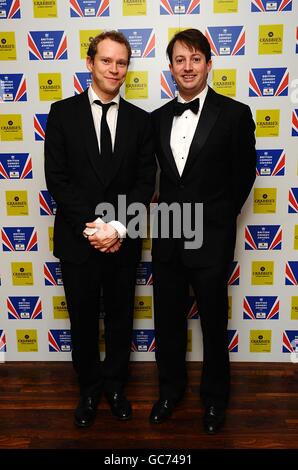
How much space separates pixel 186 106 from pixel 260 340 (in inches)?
58.7

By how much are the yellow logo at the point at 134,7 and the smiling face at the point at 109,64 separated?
1.53 feet

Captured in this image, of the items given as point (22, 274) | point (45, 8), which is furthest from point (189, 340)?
point (45, 8)

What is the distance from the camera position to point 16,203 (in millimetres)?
2867

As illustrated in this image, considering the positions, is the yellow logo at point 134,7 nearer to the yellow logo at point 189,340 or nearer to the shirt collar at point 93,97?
the shirt collar at point 93,97

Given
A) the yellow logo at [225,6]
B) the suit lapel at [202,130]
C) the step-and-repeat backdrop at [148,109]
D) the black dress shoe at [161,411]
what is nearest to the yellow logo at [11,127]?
the step-and-repeat backdrop at [148,109]

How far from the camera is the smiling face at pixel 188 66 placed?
7.29 feet

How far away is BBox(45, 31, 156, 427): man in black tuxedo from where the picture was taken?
2266mm

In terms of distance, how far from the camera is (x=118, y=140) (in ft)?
7.54

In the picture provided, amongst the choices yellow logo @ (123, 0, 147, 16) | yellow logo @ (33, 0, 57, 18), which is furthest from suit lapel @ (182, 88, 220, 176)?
yellow logo @ (33, 0, 57, 18)

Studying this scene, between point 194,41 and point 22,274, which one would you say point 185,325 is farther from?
point 194,41

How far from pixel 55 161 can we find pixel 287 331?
1692mm

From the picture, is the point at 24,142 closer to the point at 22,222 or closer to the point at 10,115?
the point at 10,115

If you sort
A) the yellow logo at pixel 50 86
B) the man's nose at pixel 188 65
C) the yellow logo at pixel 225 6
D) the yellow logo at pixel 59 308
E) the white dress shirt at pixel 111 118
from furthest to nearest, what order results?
the yellow logo at pixel 59 308 < the yellow logo at pixel 50 86 < the yellow logo at pixel 225 6 < the white dress shirt at pixel 111 118 < the man's nose at pixel 188 65

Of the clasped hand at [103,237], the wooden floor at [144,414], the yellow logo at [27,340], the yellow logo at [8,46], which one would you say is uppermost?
the yellow logo at [8,46]
